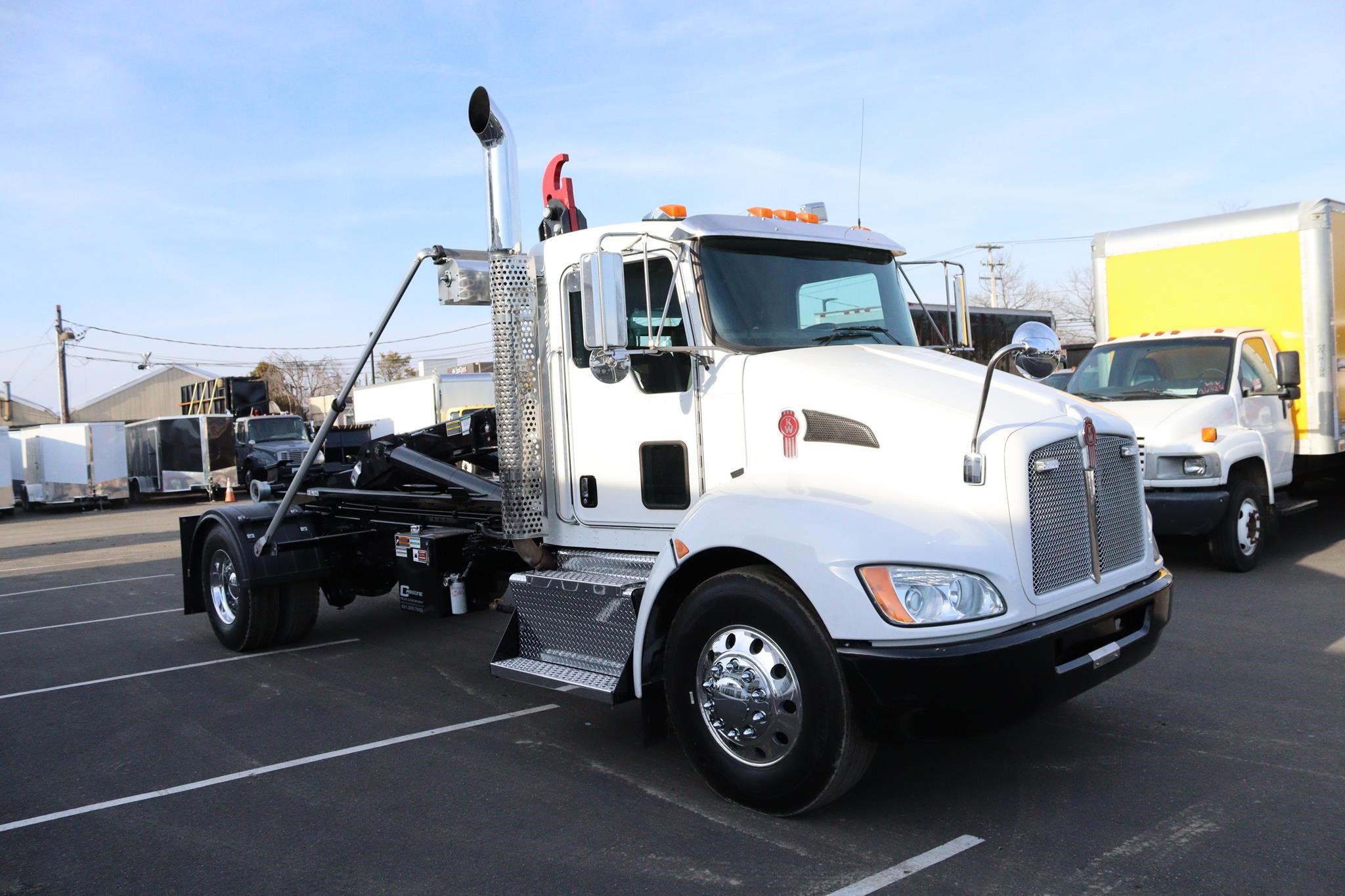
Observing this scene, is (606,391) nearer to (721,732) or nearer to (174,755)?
(721,732)

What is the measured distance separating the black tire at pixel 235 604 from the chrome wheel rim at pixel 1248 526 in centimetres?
826

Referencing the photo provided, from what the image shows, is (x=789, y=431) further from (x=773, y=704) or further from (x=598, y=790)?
(x=598, y=790)

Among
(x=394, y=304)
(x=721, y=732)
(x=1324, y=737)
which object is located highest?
(x=394, y=304)

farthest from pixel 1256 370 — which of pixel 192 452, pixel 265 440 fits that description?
pixel 265 440

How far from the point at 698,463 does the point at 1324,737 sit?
3.26 metres

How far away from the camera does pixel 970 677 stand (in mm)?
3602

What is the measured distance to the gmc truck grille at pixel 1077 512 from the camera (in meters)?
3.96

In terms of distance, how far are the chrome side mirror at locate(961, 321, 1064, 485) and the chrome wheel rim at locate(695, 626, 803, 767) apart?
1023 millimetres

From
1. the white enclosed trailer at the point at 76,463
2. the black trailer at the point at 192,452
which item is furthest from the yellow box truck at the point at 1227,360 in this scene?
the white enclosed trailer at the point at 76,463

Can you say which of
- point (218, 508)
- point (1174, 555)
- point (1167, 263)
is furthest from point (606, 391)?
point (1167, 263)

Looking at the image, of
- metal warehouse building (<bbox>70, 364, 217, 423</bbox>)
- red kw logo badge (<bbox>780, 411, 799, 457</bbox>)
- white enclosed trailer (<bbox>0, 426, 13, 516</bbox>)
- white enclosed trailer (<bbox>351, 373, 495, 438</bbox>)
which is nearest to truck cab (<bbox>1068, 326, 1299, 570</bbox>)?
red kw logo badge (<bbox>780, 411, 799, 457</bbox>)

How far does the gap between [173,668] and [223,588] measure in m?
0.82

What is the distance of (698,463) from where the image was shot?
487 cm

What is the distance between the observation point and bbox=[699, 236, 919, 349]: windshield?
480 cm
